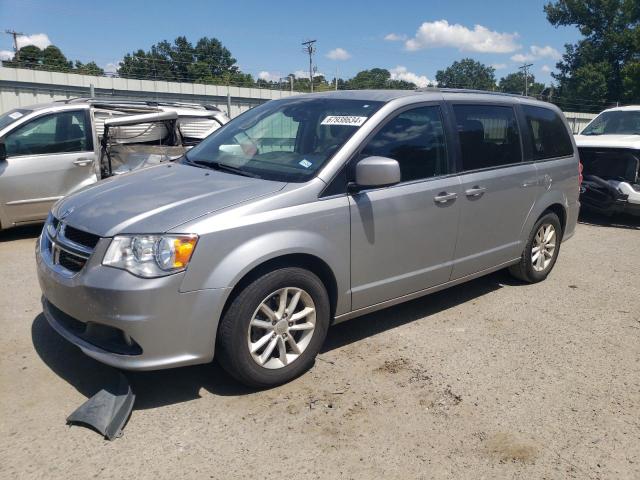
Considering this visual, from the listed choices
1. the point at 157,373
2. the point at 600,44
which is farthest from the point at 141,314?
the point at 600,44

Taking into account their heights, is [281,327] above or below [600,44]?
below

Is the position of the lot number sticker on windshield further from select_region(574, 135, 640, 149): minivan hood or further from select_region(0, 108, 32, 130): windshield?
select_region(574, 135, 640, 149): minivan hood

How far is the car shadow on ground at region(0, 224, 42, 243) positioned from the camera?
6949 millimetres

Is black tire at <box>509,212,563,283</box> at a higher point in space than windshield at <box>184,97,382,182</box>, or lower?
lower

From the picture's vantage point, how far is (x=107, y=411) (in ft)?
9.51

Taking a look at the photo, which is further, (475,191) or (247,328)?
(475,191)

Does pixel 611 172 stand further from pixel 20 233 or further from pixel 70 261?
pixel 20 233

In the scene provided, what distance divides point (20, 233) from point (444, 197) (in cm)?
590

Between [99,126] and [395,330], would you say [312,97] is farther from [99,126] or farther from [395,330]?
[99,126]

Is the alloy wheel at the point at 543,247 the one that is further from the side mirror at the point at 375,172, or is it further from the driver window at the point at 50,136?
the driver window at the point at 50,136

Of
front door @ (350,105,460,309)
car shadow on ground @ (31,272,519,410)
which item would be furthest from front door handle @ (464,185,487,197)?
car shadow on ground @ (31,272,519,410)

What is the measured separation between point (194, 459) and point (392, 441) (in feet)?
3.35

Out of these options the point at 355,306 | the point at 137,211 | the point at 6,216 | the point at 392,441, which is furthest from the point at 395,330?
the point at 6,216

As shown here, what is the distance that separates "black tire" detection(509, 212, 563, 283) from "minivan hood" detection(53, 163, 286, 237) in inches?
118
